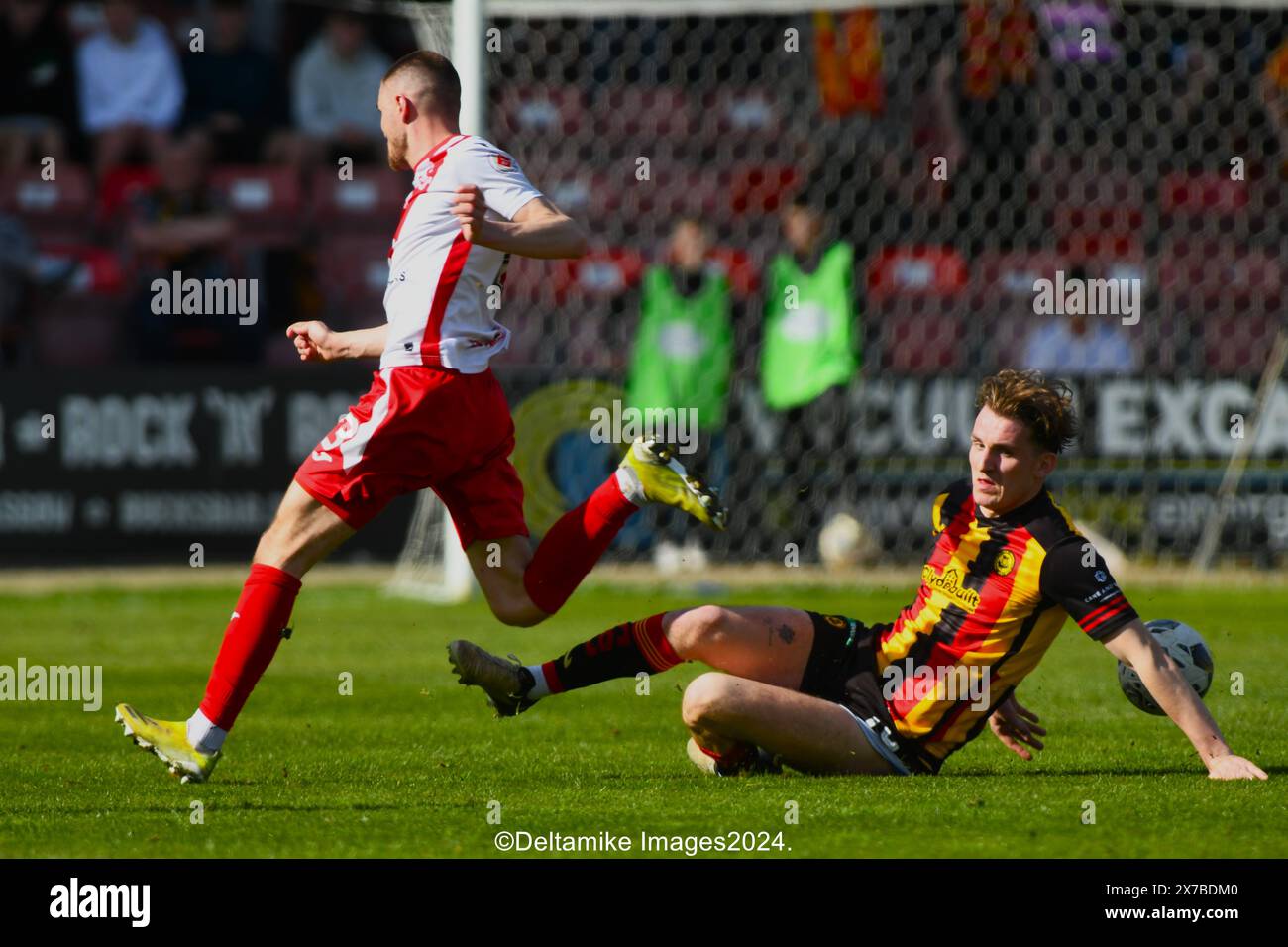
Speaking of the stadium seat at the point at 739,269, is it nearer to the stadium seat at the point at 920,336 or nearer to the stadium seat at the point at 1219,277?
the stadium seat at the point at 920,336

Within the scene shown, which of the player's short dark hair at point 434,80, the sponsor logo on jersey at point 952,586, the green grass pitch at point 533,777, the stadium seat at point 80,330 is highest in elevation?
the player's short dark hair at point 434,80

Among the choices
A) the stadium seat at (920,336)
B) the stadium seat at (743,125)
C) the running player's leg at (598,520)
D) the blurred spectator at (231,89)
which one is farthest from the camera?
the blurred spectator at (231,89)

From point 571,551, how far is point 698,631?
0.60 metres

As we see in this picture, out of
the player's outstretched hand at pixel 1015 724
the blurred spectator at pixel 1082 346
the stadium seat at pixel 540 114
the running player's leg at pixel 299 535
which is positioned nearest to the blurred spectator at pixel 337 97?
the stadium seat at pixel 540 114

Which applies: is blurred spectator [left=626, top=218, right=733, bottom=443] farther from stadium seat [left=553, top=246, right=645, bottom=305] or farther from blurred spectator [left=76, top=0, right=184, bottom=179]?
blurred spectator [left=76, top=0, right=184, bottom=179]

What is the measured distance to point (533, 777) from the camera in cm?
553

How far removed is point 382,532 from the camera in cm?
1335

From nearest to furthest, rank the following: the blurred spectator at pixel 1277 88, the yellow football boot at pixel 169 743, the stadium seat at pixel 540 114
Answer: the yellow football boot at pixel 169 743 → the blurred spectator at pixel 1277 88 → the stadium seat at pixel 540 114

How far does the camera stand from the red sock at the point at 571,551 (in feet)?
19.1

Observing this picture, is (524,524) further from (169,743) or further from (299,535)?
(169,743)

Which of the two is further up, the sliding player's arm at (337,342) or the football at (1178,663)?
the sliding player's arm at (337,342)

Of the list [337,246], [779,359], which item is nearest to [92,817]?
[779,359]

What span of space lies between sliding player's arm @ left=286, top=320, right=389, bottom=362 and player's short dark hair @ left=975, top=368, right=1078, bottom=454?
184cm

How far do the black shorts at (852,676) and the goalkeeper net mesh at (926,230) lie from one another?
699cm
